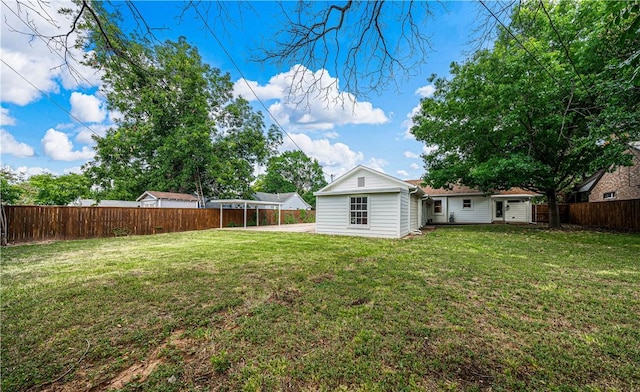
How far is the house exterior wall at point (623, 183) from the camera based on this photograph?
456 inches

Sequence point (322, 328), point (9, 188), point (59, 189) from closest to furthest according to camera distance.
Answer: point (322, 328), point (9, 188), point (59, 189)

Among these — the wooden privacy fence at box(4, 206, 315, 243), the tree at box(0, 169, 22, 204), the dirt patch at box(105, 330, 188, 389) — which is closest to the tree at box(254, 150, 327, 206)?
the wooden privacy fence at box(4, 206, 315, 243)

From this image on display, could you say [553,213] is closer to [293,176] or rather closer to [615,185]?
[615,185]

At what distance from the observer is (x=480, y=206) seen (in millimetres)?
17000

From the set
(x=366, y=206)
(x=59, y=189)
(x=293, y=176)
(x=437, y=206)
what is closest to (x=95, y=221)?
(x=59, y=189)

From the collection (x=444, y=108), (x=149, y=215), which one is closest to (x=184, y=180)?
(x=149, y=215)

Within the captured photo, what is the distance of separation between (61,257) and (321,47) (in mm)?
7956

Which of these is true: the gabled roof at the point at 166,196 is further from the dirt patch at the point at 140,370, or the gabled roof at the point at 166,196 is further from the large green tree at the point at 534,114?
the dirt patch at the point at 140,370

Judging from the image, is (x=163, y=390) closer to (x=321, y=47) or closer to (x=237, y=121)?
(x=321, y=47)

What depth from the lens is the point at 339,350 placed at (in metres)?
2.08

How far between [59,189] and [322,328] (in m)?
23.2

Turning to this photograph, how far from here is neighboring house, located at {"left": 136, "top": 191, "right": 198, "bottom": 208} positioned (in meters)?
18.3

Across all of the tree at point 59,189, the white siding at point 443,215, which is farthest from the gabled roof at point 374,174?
the tree at point 59,189

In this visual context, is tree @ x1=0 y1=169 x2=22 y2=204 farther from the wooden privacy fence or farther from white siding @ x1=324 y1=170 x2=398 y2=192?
white siding @ x1=324 y1=170 x2=398 y2=192
